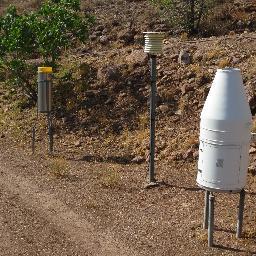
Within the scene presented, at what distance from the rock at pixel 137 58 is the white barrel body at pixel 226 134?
6.01 m

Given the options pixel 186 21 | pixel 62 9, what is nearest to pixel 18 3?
pixel 186 21

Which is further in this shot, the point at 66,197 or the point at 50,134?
the point at 50,134

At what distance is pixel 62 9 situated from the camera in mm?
11398

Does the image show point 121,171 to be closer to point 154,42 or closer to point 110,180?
point 110,180

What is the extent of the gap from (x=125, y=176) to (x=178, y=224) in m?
1.98

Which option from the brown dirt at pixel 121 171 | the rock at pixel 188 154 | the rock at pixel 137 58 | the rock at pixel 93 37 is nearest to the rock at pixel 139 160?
the brown dirt at pixel 121 171

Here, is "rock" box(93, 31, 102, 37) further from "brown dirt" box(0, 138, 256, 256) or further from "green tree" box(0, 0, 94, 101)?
"brown dirt" box(0, 138, 256, 256)

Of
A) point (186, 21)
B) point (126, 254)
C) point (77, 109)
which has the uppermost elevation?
point (186, 21)

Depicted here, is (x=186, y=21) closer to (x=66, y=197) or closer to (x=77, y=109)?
(x=77, y=109)

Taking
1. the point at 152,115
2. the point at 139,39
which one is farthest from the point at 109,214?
the point at 139,39

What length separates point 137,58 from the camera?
1159 centimetres

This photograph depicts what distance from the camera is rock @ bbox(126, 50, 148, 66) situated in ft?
37.4

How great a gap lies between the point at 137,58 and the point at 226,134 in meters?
6.53

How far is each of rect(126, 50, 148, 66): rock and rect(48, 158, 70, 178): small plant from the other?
140 inches
